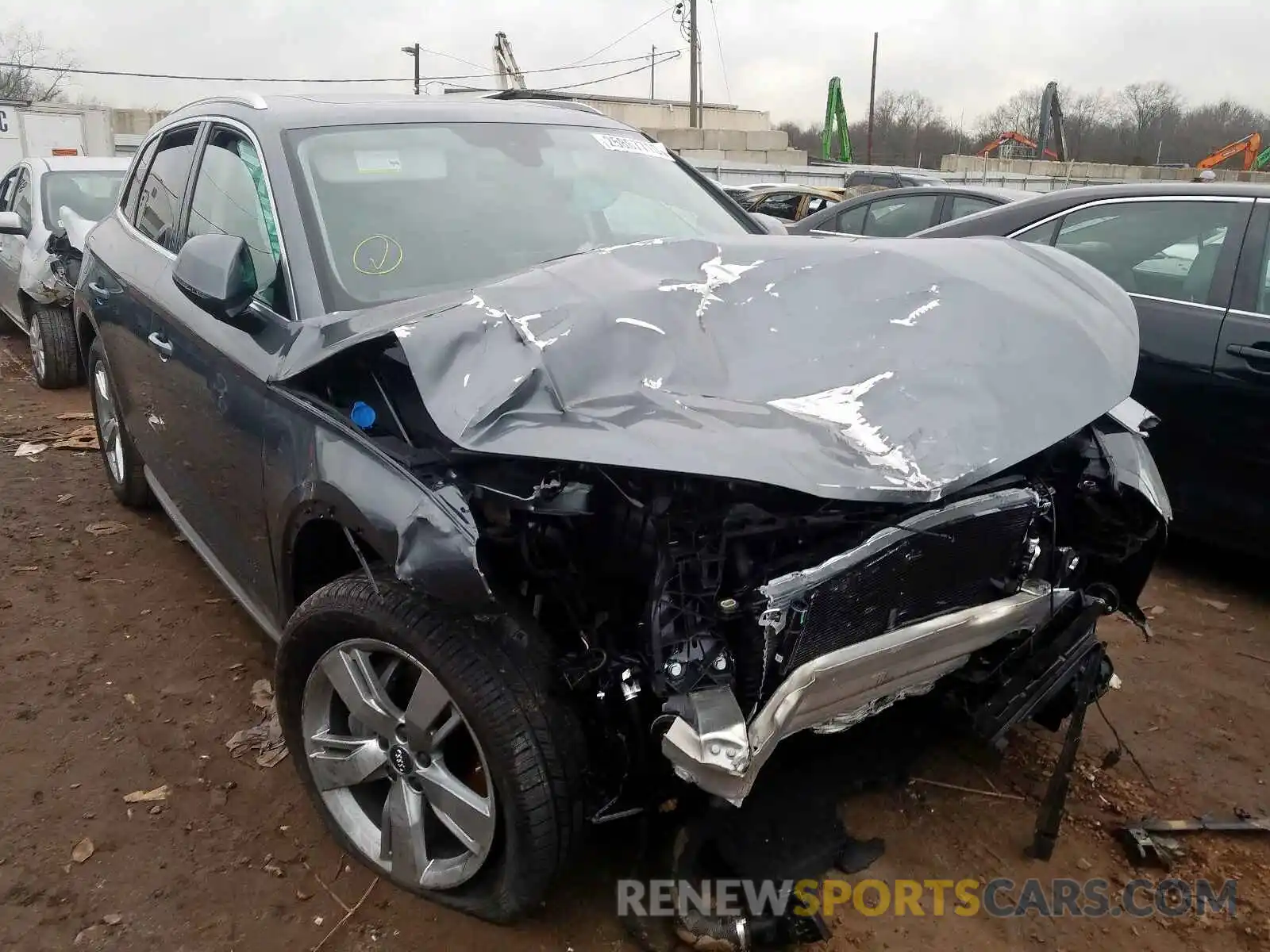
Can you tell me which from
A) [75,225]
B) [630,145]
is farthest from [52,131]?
[630,145]

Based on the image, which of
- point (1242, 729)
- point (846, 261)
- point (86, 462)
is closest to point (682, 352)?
point (846, 261)

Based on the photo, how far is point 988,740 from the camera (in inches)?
90.3

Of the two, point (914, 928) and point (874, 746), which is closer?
point (914, 928)

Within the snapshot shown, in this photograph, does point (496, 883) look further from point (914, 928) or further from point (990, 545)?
point (990, 545)

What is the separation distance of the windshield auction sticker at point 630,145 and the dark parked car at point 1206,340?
84.4 inches

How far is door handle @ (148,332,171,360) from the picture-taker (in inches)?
124

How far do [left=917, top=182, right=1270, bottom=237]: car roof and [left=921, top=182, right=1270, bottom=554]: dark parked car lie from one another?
10 millimetres

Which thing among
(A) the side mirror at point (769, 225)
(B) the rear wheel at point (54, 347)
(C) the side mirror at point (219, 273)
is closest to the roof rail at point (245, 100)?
(C) the side mirror at point (219, 273)

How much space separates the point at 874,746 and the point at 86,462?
199 inches

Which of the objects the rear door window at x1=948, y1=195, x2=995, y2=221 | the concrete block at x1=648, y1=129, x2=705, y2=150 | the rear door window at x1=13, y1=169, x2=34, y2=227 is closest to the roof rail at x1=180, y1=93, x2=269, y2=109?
the rear door window at x1=13, y1=169, x2=34, y2=227

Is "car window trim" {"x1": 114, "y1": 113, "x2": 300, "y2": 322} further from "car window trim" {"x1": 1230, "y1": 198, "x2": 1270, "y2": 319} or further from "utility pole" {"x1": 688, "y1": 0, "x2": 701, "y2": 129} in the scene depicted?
"utility pole" {"x1": 688, "y1": 0, "x2": 701, "y2": 129}

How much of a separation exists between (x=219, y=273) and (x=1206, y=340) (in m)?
3.64

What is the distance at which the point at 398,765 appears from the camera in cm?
225

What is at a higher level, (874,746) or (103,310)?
(103,310)
